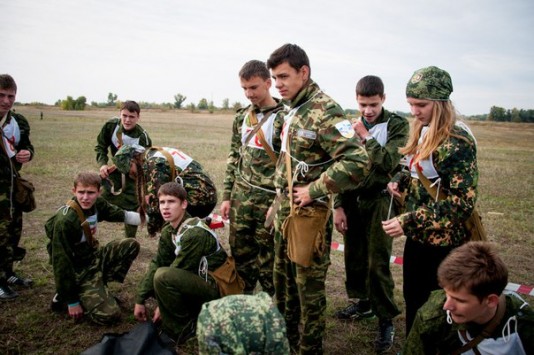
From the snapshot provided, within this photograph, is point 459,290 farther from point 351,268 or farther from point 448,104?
point 351,268

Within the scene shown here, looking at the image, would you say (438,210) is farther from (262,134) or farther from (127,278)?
(127,278)

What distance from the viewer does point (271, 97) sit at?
4.18 metres

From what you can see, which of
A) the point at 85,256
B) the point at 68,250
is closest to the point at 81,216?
the point at 68,250

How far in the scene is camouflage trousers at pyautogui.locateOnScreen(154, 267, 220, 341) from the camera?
12.1 feet

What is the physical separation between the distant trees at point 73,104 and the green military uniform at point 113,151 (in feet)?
255

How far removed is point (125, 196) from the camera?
5.74 m

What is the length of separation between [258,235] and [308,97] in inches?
66.4

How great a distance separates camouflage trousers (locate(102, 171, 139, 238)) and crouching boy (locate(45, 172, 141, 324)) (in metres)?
1.04

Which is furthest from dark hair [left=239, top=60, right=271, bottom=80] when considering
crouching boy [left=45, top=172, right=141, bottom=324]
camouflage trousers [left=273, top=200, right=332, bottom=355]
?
crouching boy [left=45, top=172, right=141, bottom=324]

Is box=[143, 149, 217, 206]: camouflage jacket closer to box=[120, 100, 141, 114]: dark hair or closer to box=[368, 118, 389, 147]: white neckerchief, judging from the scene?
box=[120, 100, 141, 114]: dark hair

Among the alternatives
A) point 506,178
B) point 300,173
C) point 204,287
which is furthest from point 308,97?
point 506,178

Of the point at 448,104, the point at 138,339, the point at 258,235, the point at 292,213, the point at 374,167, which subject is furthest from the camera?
the point at 258,235

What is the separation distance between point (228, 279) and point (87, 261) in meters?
1.77

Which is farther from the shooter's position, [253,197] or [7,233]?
[7,233]
